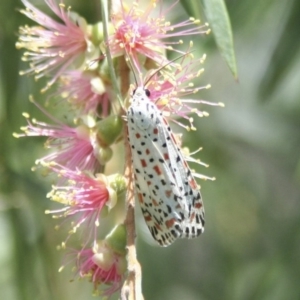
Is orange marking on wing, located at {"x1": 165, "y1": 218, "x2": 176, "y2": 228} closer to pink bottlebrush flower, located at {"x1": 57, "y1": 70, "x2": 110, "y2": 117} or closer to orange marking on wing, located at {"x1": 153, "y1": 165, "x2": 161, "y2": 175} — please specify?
orange marking on wing, located at {"x1": 153, "y1": 165, "x2": 161, "y2": 175}

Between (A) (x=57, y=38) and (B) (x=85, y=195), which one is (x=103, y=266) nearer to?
(B) (x=85, y=195)

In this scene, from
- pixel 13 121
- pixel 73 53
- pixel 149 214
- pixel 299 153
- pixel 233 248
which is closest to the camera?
pixel 149 214

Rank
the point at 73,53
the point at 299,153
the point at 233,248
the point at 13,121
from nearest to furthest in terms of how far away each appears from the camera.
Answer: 1. the point at 73,53
2. the point at 13,121
3. the point at 299,153
4. the point at 233,248

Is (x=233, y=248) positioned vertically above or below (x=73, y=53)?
below

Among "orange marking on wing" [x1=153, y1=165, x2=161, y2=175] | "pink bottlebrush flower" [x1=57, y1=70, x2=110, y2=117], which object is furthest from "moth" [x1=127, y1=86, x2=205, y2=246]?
"pink bottlebrush flower" [x1=57, y1=70, x2=110, y2=117]

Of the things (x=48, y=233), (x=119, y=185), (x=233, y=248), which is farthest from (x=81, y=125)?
(x=233, y=248)

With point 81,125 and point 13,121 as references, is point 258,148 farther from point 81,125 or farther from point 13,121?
point 81,125

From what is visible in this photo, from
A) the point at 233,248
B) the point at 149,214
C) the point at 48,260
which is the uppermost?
the point at 149,214

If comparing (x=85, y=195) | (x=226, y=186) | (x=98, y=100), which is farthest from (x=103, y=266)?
(x=226, y=186)
